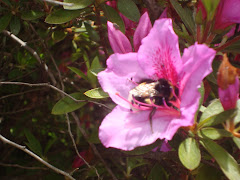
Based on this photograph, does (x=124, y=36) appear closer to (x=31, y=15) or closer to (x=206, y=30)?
(x=206, y=30)

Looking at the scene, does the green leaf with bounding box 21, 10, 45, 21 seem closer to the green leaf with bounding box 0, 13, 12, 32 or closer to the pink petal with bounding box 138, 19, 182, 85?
the green leaf with bounding box 0, 13, 12, 32

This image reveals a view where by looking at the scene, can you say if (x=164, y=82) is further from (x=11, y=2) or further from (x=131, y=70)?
(x=11, y=2)

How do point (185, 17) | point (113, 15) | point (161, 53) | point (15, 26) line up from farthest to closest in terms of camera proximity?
point (15, 26), point (113, 15), point (185, 17), point (161, 53)

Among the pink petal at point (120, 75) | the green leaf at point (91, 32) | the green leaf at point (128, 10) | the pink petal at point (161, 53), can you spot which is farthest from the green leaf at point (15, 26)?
the pink petal at point (161, 53)

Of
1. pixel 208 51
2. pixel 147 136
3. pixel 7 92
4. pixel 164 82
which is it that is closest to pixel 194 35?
pixel 164 82

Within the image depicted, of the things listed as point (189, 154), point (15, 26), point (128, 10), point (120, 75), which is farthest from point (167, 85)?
point (15, 26)

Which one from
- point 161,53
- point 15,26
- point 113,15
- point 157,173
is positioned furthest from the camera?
point 15,26

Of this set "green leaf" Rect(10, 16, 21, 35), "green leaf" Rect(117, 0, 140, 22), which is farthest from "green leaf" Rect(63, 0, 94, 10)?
"green leaf" Rect(10, 16, 21, 35)
